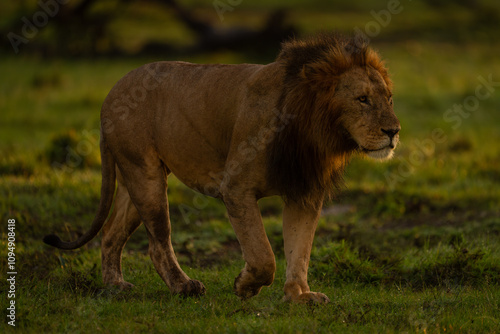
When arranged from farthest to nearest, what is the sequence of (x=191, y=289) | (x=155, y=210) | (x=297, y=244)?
1. (x=155, y=210)
2. (x=191, y=289)
3. (x=297, y=244)

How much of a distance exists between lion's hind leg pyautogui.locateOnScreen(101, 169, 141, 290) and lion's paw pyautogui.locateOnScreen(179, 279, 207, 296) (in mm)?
609

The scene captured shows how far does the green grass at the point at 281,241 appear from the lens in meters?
4.85

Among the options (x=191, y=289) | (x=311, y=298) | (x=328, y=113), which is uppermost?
(x=328, y=113)

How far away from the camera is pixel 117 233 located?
6105mm

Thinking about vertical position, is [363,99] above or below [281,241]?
above

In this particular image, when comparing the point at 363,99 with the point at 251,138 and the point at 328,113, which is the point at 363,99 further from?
the point at 251,138

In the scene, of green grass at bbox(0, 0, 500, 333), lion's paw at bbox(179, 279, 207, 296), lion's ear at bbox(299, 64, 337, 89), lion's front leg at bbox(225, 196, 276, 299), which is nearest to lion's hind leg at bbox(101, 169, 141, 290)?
green grass at bbox(0, 0, 500, 333)

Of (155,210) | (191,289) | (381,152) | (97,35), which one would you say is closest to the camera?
(381,152)

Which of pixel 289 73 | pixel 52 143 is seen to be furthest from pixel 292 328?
pixel 52 143

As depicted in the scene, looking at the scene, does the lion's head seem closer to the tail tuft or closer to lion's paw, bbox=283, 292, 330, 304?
lion's paw, bbox=283, 292, 330, 304

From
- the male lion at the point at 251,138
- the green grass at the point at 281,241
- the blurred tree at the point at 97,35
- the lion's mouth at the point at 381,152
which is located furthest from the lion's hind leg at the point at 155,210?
the blurred tree at the point at 97,35

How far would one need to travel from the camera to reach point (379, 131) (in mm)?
4828

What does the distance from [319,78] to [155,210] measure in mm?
1663

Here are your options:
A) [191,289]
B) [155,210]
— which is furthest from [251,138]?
[191,289]
